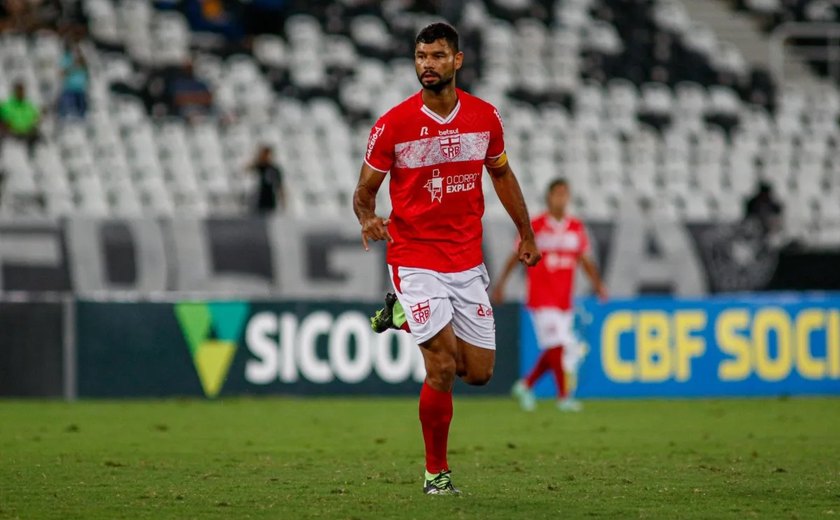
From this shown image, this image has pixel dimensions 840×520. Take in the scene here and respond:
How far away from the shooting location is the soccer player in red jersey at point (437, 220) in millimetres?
8016

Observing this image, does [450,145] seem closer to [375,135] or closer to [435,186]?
[435,186]

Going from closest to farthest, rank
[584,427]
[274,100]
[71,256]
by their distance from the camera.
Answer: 1. [584,427]
2. [71,256]
3. [274,100]

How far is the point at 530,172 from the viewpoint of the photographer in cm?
2250

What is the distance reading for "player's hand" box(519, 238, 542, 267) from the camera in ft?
27.8

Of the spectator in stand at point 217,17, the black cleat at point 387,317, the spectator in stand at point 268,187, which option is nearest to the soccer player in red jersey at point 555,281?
the spectator in stand at point 268,187

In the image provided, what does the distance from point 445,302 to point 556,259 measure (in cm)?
685

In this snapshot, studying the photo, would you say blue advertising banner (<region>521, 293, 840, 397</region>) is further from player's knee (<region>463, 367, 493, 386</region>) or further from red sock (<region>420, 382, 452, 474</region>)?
red sock (<region>420, 382, 452, 474</region>)

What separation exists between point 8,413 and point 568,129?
1186 cm

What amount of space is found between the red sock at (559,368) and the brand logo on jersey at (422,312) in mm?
6923

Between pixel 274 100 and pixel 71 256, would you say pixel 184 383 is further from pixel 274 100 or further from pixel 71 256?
pixel 274 100

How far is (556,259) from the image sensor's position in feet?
48.7

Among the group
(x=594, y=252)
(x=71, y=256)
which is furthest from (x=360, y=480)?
(x=594, y=252)

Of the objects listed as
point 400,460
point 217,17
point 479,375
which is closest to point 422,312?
point 479,375

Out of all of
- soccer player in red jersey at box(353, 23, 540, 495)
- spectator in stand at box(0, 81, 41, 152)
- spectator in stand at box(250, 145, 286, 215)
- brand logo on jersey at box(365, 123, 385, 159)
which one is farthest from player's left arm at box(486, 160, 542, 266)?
spectator in stand at box(0, 81, 41, 152)
